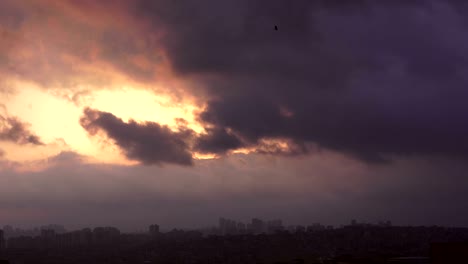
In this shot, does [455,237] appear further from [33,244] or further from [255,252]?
[33,244]

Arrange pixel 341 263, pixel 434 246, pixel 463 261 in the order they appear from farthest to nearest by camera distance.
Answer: pixel 341 263 < pixel 434 246 < pixel 463 261

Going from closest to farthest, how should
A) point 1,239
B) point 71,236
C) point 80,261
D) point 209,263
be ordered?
1. point 209,263
2. point 80,261
3. point 1,239
4. point 71,236

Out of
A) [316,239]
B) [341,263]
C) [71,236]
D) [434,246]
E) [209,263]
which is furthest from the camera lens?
[71,236]

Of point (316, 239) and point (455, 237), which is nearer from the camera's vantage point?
point (455, 237)

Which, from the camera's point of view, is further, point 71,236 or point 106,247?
point 71,236

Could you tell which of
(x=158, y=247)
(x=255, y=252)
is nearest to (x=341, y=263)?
(x=255, y=252)

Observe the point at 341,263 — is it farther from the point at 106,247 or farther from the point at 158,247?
the point at 106,247

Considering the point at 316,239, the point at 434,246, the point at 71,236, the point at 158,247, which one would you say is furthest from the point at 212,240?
Result: the point at 434,246

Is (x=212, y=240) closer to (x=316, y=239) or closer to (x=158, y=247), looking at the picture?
(x=158, y=247)

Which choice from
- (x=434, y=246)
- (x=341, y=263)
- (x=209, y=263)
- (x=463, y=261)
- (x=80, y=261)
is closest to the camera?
(x=463, y=261)
